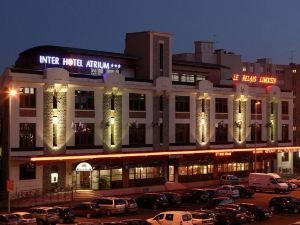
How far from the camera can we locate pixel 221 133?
288 ft

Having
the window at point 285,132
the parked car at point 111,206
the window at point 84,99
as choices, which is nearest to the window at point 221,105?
the window at point 285,132

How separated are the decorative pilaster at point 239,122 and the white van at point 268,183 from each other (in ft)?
46.8

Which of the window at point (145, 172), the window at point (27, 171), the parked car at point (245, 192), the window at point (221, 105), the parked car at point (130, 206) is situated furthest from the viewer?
the window at point (221, 105)

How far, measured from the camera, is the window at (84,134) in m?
69.9

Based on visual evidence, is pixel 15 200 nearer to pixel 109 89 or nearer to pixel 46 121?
pixel 46 121

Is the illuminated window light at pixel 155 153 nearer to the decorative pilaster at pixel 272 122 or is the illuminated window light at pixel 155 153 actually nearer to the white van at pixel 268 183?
the decorative pilaster at pixel 272 122

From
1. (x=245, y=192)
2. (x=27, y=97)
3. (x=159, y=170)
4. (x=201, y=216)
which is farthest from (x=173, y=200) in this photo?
(x=159, y=170)

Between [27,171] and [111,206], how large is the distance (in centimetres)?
1513

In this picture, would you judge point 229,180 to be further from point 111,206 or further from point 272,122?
point 111,206

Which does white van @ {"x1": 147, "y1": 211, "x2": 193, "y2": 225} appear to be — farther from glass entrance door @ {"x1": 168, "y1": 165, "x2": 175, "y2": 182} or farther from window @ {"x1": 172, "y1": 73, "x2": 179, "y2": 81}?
window @ {"x1": 172, "y1": 73, "x2": 179, "y2": 81}

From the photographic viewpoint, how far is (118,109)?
7419 centimetres

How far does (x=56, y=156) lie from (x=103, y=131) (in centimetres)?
905

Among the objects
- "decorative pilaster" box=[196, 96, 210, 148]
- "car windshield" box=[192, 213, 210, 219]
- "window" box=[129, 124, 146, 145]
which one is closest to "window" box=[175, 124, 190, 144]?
"decorative pilaster" box=[196, 96, 210, 148]

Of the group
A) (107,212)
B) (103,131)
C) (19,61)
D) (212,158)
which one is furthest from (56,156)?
(212,158)
